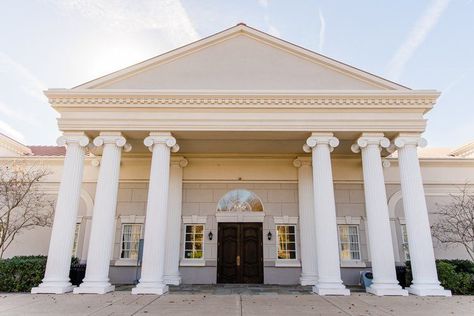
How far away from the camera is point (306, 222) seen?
13703 millimetres

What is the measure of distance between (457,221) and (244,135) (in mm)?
9821

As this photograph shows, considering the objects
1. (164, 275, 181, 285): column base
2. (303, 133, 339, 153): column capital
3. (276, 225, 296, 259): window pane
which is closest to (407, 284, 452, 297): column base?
(276, 225, 296, 259): window pane

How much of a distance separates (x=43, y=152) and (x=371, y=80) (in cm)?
1766

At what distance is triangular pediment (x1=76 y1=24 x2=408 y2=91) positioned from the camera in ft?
39.5

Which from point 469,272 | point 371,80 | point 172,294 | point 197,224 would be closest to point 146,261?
point 172,294

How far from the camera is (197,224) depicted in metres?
14.2

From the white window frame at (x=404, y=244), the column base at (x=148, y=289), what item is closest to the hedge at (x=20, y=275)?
the column base at (x=148, y=289)

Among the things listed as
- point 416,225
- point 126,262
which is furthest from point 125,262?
point 416,225

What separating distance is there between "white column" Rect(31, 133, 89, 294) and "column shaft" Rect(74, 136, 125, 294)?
0.62 meters

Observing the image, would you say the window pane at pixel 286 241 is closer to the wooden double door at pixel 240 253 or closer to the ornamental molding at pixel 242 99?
the wooden double door at pixel 240 253

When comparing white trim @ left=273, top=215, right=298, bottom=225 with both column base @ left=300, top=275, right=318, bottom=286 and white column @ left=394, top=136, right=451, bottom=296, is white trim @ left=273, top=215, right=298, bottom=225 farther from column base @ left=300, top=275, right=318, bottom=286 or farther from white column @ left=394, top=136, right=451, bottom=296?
white column @ left=394, top=136, right=451, bottom=296

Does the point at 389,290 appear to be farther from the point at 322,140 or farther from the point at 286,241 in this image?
the point at 322,140

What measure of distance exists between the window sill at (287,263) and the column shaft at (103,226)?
21.5 ft

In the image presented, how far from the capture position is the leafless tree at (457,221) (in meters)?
13.3
